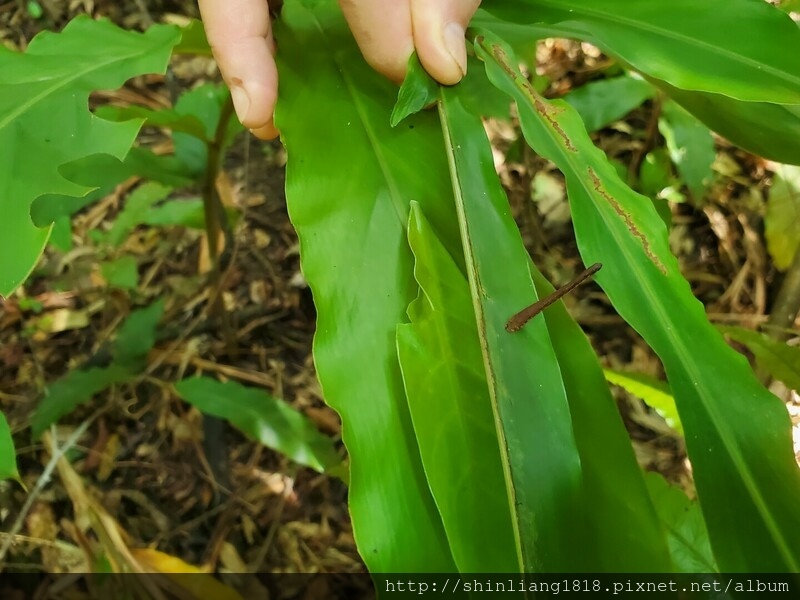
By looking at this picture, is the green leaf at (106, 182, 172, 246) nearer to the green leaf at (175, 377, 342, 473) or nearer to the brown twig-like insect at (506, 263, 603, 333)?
the green leaf at (175, 377, 342, 473)

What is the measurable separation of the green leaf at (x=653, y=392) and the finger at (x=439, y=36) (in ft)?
1.34

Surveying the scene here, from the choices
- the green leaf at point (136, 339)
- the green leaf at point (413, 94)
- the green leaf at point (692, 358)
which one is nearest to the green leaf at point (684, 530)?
the green leaf at point (692, 358)

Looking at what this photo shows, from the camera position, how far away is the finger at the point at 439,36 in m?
0.48

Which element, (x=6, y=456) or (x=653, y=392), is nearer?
(x=6, y=456)

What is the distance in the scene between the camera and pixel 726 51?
0.51 m

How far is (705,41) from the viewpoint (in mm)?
521

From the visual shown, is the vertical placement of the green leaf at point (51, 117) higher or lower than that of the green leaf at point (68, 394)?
higher

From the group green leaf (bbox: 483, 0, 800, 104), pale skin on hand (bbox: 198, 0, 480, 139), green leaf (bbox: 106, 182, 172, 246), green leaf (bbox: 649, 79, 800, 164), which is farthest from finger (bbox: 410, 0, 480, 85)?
green leaf (bbox: 106, 182, 172, 246)

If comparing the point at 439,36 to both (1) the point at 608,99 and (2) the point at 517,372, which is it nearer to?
(2) the point at 517,372

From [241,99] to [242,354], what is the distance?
0.63m

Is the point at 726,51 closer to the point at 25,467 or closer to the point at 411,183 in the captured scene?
the point at 411,183

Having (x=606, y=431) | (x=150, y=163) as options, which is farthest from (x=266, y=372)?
(x=606, y=431)

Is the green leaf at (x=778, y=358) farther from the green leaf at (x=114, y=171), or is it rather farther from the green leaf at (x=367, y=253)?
the green leaf at (x=114, y=171)

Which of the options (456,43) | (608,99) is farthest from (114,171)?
(608,99)
